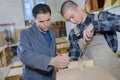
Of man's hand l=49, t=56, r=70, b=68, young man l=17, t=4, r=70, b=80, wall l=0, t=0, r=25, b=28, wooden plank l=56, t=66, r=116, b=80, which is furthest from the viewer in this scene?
wall l=0, t=0, r=25, b=28

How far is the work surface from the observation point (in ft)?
2.98

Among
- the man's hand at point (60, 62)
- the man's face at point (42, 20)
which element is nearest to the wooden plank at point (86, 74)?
the man's hand at point (60, 62)

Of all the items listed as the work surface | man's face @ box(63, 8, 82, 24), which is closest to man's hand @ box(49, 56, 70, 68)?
the work surface

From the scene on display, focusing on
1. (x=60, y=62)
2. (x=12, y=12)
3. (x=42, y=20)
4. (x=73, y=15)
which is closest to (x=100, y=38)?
(x=73, y=15)

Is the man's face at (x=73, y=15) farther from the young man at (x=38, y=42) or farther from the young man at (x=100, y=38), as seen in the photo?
the young man at (x=38, y=42)

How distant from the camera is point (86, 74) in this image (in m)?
0.94

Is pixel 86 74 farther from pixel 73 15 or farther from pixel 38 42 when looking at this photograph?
pixel 38 42

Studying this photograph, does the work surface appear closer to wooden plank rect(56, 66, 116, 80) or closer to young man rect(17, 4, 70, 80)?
wooden plank rect(56, 66, 116, 80)

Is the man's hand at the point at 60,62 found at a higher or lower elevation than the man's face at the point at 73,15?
lower

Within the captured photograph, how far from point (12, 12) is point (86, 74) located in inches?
271

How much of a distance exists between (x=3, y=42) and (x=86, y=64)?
632 cm

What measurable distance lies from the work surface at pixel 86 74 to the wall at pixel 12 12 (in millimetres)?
6700

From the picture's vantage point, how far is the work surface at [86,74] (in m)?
0.91

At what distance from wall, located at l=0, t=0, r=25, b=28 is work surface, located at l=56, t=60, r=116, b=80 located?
6.70 m
